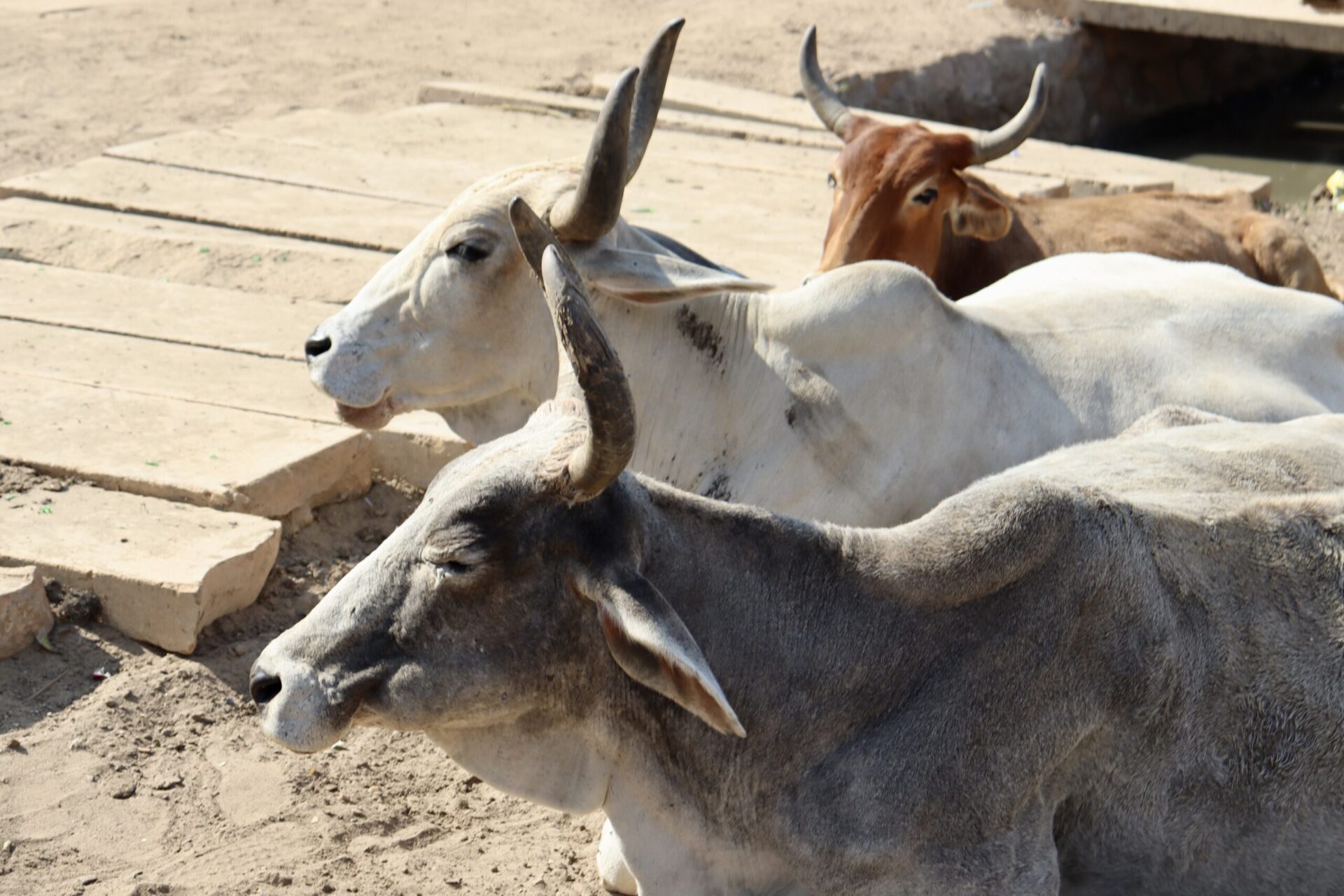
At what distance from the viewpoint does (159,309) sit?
647 cm

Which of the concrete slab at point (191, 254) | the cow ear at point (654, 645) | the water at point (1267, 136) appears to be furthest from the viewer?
the water at point (1267, 136)

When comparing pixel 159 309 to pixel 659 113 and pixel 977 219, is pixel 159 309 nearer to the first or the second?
pixel 977 219

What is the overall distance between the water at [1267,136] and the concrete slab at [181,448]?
8.27 metres

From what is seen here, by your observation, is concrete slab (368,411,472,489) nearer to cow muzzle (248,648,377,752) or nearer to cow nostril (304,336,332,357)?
cow nostril (304,336,332,357)

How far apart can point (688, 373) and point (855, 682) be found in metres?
1.67

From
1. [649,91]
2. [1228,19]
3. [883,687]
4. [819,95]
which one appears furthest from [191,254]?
[1228,19]

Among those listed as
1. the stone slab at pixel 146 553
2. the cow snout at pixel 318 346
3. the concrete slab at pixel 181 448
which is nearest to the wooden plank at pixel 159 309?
the concrete slab at pixel 181 448

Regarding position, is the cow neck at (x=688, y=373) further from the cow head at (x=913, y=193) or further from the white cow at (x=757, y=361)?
the cow head at (x=913, y=193)

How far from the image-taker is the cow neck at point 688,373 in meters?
4.38

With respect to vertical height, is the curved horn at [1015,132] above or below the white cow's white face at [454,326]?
above

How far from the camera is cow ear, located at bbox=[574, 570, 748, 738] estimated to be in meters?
2.62

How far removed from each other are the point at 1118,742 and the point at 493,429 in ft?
7.39

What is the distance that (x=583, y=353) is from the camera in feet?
8.55

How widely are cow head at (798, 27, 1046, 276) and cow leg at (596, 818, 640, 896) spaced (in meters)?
2.71
